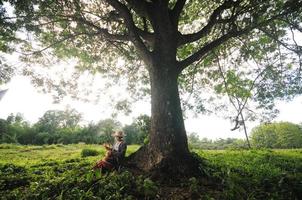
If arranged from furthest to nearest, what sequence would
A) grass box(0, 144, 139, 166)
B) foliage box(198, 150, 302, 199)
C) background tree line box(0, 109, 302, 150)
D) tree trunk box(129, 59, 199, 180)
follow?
background tree line box(0, 109, 302, 150)
grass box(0, 144, 139, 166)
tree trunk box(129, 59, 199, 180)
foliage box(198, 150, 302, 199)

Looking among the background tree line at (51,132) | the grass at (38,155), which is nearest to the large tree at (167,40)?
the grass at (38,155)

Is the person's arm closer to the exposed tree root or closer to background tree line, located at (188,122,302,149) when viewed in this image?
the exposed tree root

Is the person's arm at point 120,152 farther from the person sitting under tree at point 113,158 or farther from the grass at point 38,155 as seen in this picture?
the grass at point 38,155

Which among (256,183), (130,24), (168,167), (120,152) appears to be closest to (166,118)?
(168,167)

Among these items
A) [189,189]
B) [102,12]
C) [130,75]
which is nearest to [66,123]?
[130,75]

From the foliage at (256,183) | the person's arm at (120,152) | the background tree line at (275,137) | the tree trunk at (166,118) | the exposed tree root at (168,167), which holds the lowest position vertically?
the foliage at (256,183)

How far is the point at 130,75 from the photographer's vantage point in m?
13.6

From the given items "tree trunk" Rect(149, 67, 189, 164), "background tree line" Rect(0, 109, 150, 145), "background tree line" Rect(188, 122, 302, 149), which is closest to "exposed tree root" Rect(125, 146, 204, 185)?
"tree trunk" Rect(149, 67, 189, 164)

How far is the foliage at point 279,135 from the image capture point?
48.2 meters

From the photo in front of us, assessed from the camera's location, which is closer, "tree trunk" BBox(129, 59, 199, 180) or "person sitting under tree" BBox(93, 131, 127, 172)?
"tree trunk" BBox(129, 59, 199, 180)

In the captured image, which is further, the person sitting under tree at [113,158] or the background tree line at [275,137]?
the background tree line at [275,137]

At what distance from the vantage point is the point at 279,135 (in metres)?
50.5

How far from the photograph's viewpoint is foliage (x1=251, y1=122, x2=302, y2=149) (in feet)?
158

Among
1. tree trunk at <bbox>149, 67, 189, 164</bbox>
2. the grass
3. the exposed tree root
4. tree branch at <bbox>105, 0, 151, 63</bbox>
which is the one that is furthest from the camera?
→ the grass
